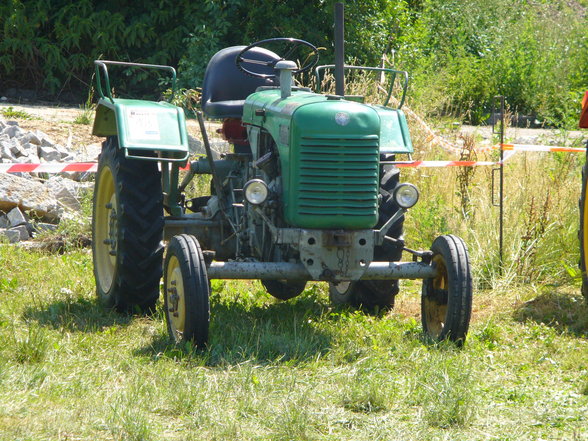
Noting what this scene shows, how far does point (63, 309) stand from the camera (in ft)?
20.3

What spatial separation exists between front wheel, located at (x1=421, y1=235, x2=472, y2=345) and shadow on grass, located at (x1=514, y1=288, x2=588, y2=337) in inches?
39.2

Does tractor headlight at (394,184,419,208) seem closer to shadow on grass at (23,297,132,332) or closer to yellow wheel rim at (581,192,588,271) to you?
yellow wheel rim at (581,192,588,271)

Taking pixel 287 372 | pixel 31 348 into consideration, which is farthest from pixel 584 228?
pixel 31 348

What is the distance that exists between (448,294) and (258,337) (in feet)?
3.42

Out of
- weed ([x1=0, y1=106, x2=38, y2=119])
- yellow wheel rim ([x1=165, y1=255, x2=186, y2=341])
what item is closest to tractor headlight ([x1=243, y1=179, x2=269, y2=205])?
yellow wheel rim ([x1=165, y1=255, x2=186, y2=341])

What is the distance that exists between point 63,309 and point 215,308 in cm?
95

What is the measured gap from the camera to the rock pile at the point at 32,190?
8.16 meters

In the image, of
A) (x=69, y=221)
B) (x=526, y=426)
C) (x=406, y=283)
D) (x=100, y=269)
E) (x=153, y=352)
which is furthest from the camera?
(x=69, y=221)

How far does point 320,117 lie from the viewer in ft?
17.1

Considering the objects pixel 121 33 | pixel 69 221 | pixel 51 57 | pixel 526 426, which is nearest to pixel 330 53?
pixel 121 33

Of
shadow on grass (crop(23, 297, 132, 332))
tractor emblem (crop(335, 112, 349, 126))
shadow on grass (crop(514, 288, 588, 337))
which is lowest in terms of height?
Result: shadow on grass (crop(514, 288, 588, 337))

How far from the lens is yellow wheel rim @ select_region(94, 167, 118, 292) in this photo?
6473 millimetres

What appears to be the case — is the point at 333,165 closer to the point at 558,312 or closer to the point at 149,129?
the point at 149,129

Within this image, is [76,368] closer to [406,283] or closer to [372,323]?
[372,323]
